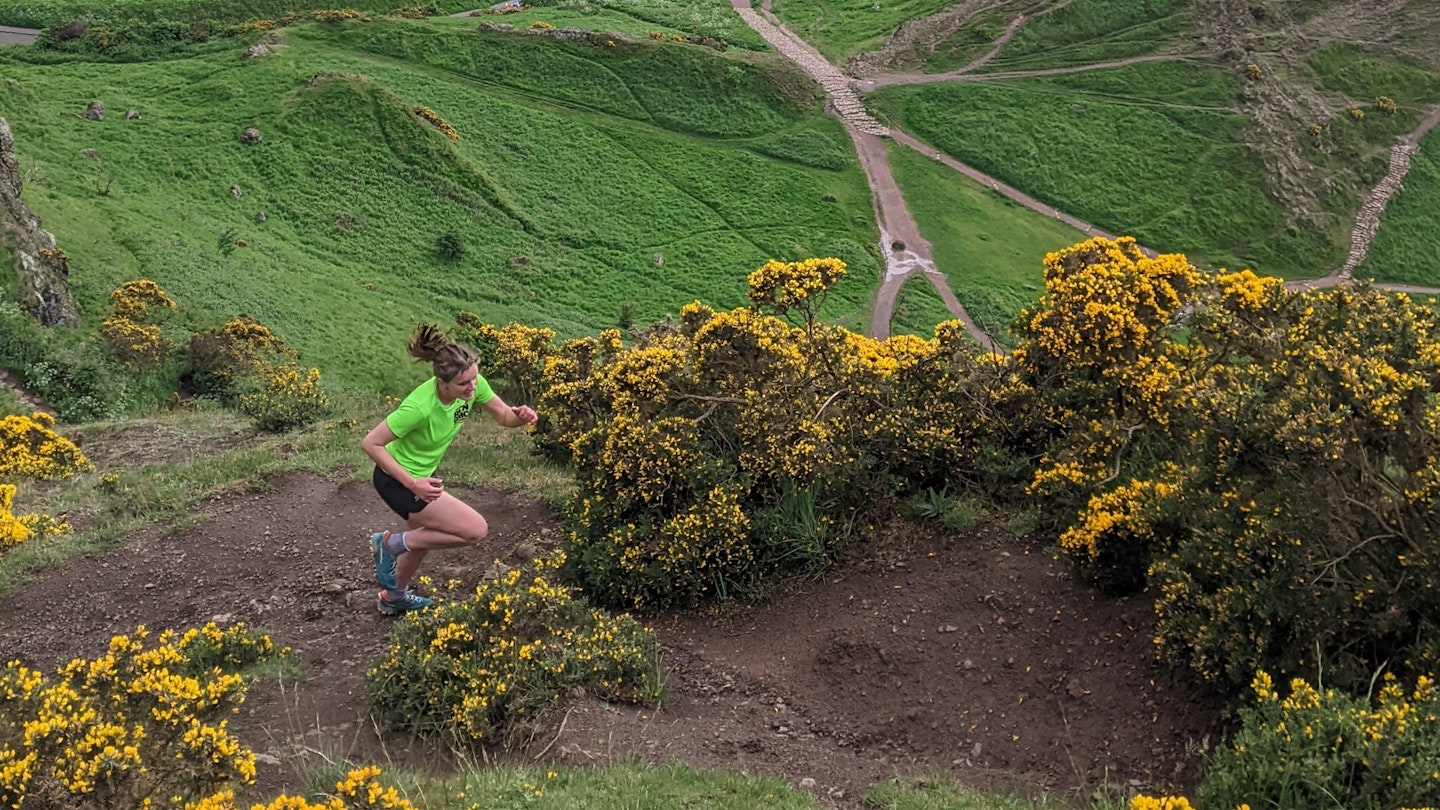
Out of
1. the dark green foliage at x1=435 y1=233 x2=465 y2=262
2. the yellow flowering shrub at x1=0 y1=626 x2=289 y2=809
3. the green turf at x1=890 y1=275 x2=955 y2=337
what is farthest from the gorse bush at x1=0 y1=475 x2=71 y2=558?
the green turf at x1=890 y1=275 x2=955 y2=337

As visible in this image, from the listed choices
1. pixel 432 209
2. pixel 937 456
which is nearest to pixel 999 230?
pixel 432 209

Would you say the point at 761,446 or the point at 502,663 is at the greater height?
the point at 761,446

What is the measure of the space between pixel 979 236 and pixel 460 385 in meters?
47.5

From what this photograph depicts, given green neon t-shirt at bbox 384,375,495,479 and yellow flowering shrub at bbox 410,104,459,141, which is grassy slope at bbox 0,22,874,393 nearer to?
yellow flowering shrub at bbox 410,104,459,141

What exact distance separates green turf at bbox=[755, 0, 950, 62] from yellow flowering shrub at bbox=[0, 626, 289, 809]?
68.1 meters

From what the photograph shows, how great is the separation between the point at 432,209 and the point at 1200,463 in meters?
39.5

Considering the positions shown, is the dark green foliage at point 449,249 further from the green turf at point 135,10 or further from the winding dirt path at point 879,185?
the green turf at point 135,10

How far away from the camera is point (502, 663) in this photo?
20.7 feet

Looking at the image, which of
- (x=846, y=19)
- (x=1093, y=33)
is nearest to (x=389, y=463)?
(x=1093, y=33)

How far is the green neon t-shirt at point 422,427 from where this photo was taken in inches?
277

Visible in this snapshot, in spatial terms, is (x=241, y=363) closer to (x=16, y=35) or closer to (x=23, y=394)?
(x=23, y=394)

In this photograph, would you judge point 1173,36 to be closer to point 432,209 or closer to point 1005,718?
point 432,209

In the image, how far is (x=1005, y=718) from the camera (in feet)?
21.0

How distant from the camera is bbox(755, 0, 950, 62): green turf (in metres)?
68.9
